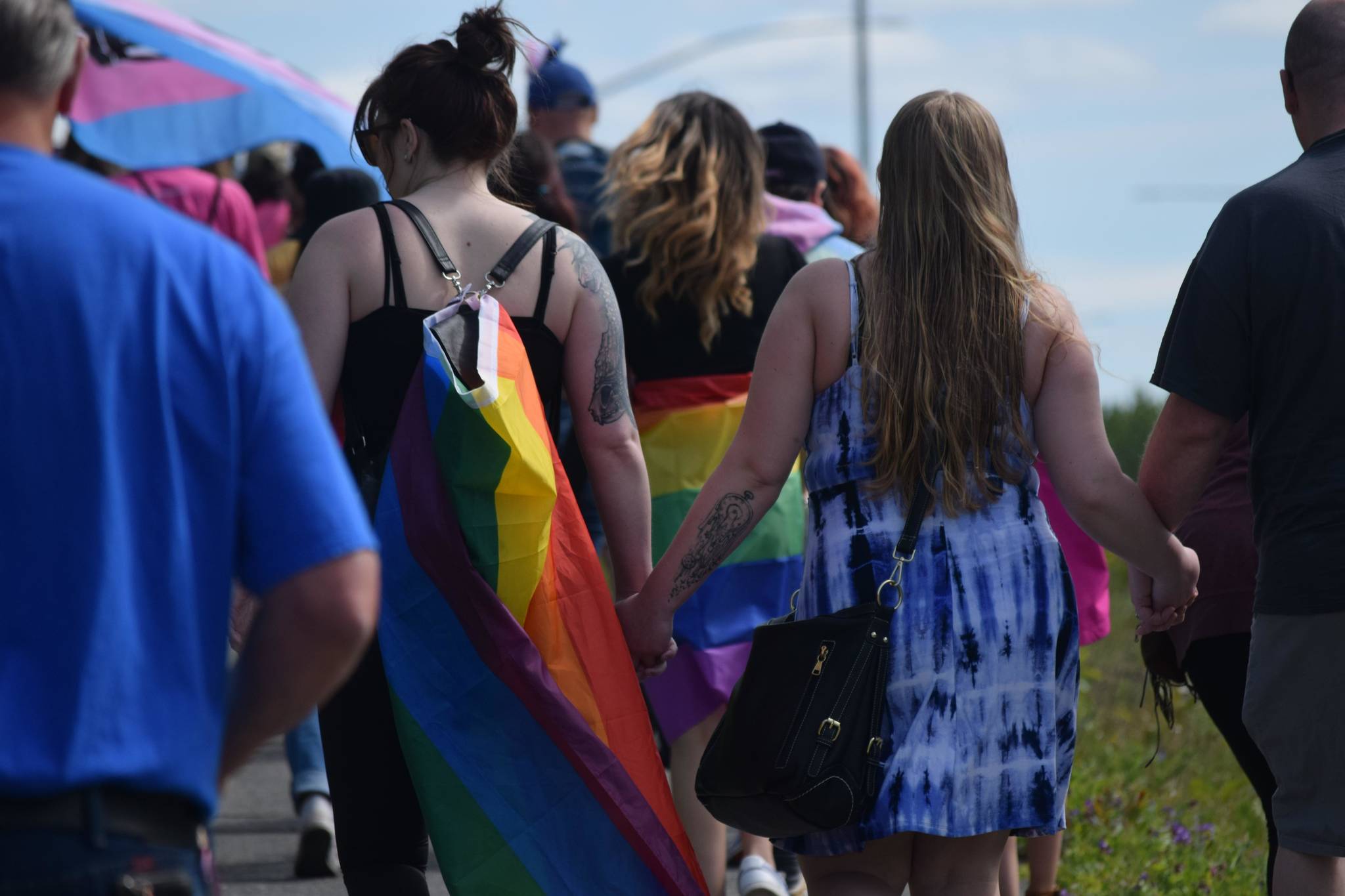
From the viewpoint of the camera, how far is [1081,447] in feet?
10.2

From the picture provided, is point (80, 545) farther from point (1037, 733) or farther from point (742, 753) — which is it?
point (1037, 733)

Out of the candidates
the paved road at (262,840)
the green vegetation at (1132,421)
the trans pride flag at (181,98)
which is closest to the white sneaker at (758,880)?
the paved road at (262,840)

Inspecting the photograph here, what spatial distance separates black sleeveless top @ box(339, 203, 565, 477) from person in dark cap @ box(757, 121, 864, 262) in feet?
6.84

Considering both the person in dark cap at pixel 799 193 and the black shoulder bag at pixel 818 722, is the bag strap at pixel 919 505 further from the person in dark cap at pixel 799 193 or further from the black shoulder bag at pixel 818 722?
the person in dark cap at pixel 799 193

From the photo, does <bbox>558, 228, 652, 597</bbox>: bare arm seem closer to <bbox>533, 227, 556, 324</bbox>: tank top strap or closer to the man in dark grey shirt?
<bbox>533, 227, 556, 324</bbox>: tank top strap

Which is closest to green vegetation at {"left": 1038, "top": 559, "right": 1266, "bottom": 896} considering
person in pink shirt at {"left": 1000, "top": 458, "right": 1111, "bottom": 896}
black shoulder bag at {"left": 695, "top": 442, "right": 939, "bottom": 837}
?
person in pink shirt at {"left": 1000, "top": 458, "right": 1111, "bottom": 896}

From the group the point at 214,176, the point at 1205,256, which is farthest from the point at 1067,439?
the point at 214,176

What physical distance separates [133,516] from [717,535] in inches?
64.5

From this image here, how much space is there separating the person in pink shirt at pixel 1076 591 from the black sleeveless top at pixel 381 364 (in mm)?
2071

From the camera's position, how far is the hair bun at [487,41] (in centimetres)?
333

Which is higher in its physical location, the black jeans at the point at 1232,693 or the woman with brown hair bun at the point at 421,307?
the woman with brown hair bun at the point at 421,307

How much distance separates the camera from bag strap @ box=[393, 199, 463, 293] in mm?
3180

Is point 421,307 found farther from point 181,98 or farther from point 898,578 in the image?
point 181,98

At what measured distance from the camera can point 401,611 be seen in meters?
3.11
